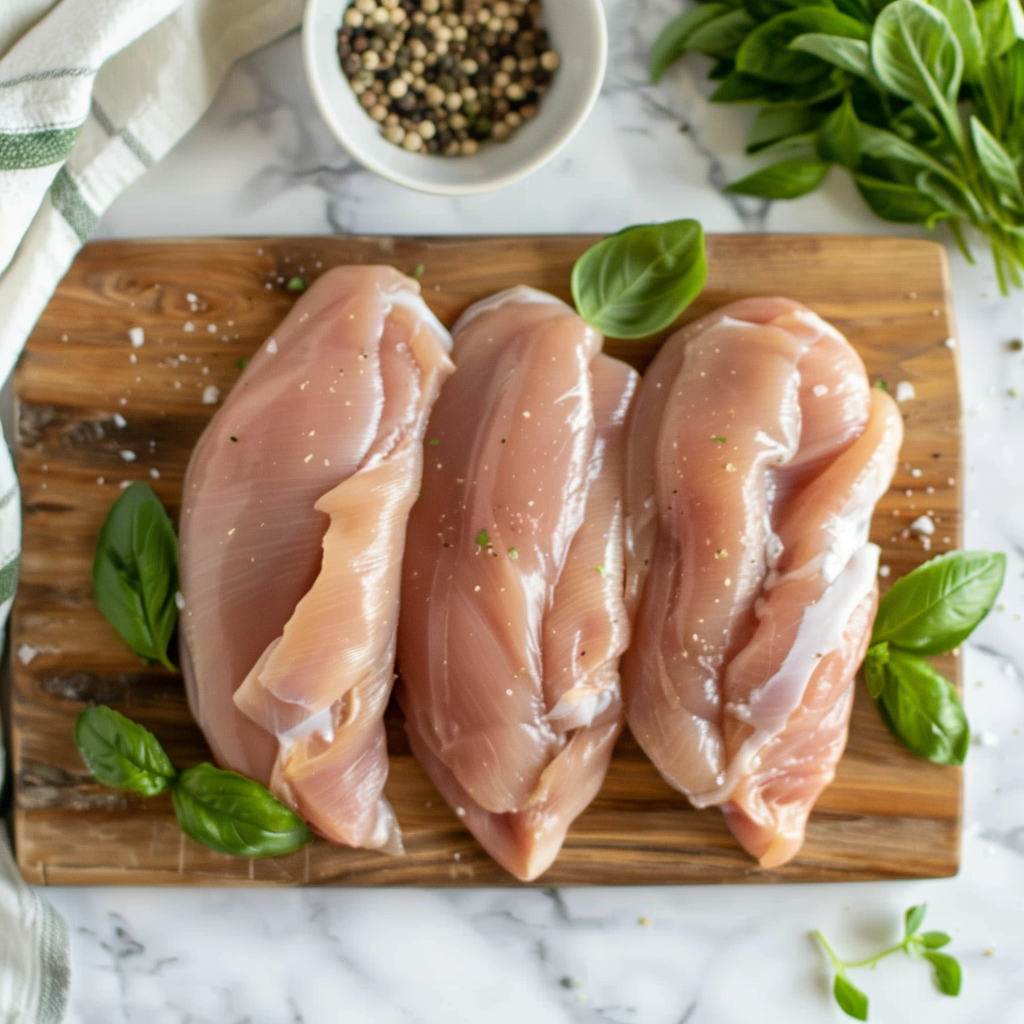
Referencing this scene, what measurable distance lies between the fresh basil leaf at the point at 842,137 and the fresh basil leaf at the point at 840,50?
2.0 inches

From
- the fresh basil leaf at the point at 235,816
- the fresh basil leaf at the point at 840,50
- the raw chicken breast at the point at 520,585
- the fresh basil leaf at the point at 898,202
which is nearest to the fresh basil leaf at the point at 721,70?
the fresh basil leaf at the point at 840,50

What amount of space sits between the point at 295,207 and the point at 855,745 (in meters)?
1.27

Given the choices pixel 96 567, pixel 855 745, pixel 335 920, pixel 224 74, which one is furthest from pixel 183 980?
pixel 224 74

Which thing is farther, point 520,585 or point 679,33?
point 679,33

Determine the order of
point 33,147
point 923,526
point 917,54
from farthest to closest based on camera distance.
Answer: point 923,526 < point 917,54 < point 33,147

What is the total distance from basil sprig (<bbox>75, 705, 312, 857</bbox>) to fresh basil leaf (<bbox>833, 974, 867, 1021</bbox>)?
2.97ft

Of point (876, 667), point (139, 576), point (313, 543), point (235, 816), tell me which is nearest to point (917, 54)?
point (876, 667)

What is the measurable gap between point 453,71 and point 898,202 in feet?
2.45

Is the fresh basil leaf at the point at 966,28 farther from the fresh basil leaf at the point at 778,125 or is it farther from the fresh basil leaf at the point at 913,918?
the fresh basil leaf at the point at 913,918

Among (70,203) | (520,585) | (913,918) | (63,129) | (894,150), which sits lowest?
(913,918)

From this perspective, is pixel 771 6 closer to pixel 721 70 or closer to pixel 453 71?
pixel 721 70

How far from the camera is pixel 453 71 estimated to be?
1548mm

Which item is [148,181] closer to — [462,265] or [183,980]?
[462,265]

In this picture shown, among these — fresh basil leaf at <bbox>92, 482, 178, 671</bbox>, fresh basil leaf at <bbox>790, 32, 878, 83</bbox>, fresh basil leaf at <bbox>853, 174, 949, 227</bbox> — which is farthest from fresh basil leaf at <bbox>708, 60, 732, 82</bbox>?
fresh basil leaf at <bbox>92, 482, 178, 671</bbox>
